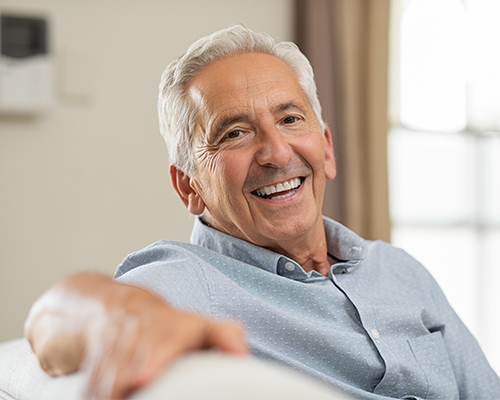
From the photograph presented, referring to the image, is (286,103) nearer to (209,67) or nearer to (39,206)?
(209,67)

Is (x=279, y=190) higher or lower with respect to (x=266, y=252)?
higher

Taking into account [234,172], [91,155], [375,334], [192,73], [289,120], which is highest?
[192,73]

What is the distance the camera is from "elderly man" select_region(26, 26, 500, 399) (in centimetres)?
122

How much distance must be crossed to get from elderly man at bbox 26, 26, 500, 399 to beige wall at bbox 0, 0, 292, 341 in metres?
0.99

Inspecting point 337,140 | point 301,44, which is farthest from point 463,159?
point 301,44

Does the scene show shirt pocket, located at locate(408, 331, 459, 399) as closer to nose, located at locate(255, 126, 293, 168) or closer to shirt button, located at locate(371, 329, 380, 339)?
shirt button, located at locate(371, 329, 380, 339)

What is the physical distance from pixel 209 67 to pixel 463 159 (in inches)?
102

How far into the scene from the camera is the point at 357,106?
3.22 m

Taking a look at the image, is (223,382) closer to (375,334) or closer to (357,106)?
(375,334)

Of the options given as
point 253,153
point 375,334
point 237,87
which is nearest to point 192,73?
point 237,87

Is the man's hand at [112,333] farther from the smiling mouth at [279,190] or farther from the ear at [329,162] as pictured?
the ear at [329,162]

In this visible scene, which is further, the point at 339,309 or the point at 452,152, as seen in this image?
the point at 452,152

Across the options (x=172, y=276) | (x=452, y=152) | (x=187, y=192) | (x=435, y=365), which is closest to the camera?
(x=172, y=276)

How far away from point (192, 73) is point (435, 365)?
923 mm
